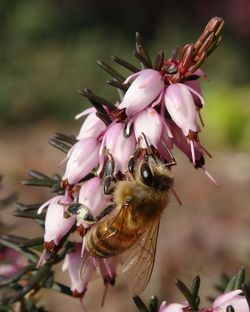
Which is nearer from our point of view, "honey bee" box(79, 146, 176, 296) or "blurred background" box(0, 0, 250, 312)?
"honey bee" box(79, 146, 176, 296)

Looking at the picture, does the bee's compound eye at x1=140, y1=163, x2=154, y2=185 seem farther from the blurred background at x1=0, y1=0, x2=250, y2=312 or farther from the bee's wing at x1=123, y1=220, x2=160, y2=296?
the blurred background at x1=0, y1=0, x2=250, y2=312

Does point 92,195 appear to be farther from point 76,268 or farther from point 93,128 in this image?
point 76,268

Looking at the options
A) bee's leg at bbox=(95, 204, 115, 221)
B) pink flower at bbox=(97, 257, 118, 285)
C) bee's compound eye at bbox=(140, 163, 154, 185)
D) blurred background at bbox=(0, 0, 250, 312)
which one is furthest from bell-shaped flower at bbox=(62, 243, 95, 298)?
blurred background at bbox=(0, 0, 250, 312)

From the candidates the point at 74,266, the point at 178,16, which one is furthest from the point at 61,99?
the point at 74,266

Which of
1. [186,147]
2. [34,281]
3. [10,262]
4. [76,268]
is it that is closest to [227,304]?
[186,147]

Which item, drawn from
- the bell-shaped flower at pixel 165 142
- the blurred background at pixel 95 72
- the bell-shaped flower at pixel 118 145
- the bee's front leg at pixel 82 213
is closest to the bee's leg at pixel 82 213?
the bee's front leg at pixel 82 213

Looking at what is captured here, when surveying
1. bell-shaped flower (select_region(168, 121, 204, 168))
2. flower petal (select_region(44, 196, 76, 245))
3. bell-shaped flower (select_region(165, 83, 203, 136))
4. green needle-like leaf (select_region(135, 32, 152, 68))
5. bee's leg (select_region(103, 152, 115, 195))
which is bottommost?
flower petal (select_region(44, 196, 76, 245))
